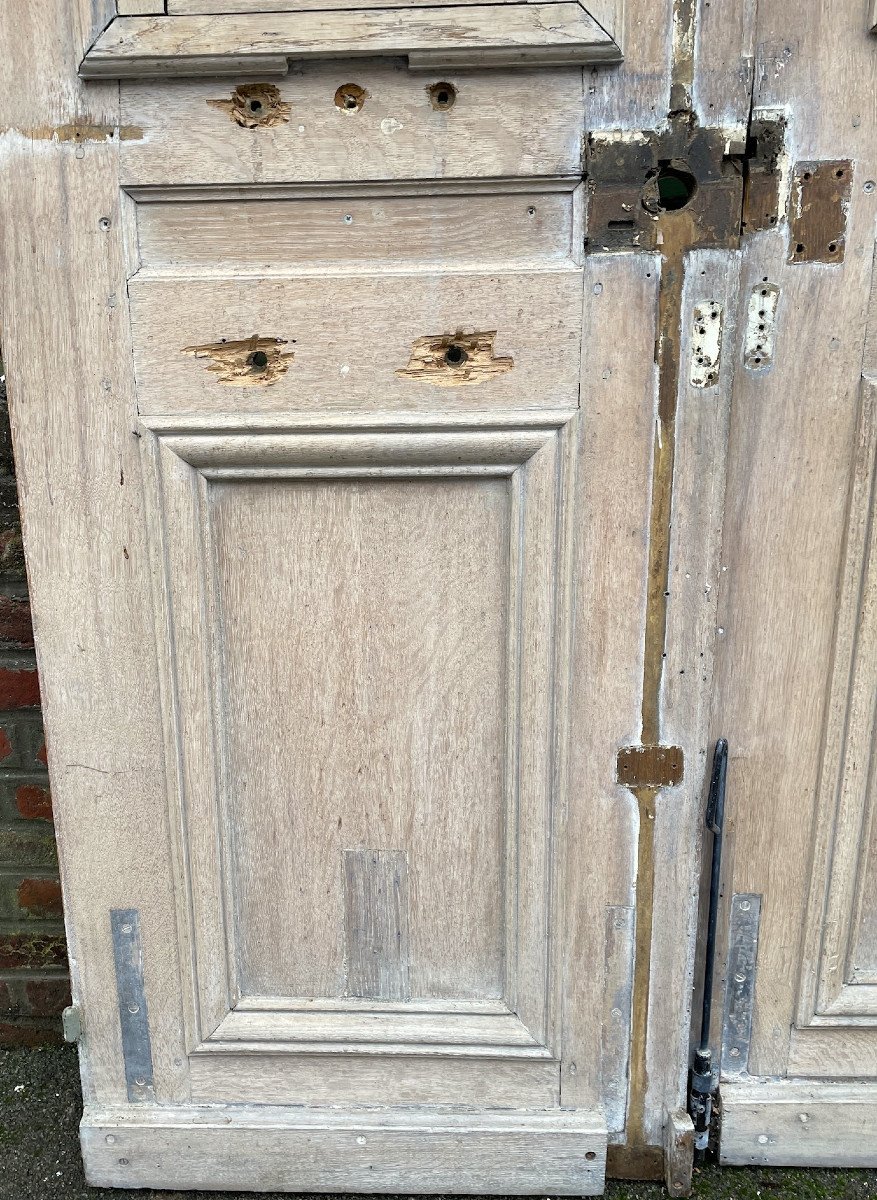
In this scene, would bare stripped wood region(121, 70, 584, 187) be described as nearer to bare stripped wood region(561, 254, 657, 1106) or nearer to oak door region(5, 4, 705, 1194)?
oak door region(5, 4, 705, 1194)

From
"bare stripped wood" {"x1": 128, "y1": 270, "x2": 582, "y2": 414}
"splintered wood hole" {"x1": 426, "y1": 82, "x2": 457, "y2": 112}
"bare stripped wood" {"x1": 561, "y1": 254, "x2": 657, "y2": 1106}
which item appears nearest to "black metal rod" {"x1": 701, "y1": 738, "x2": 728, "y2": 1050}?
"bare stripped wood" {"x1": 561, "y1": 254, "x2": 657, "y2": 1106}

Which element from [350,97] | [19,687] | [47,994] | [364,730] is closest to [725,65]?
[350,97]

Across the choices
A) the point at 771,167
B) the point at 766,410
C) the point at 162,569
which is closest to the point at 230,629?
the point at 162,569

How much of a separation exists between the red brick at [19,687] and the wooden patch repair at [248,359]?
26.5 inches

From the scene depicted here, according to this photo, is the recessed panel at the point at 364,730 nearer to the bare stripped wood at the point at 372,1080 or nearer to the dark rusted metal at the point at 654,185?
the bare stripped wood at the point at 372,1080

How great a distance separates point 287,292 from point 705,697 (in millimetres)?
763

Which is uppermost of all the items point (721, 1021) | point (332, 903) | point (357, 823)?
point (357, 823)

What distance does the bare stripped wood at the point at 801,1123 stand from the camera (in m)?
1.43

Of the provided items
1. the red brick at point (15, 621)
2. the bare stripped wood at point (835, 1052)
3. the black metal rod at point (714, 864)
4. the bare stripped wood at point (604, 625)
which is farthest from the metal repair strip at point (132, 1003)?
the bare stripped wood at point (835, 1052)

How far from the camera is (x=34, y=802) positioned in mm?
1615

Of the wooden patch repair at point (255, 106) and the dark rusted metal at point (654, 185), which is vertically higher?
the wooden patch repair at point (255, 106)

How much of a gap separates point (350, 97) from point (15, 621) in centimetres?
96

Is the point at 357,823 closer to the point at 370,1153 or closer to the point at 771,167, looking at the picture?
the point at 370,1153

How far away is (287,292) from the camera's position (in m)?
1.16
